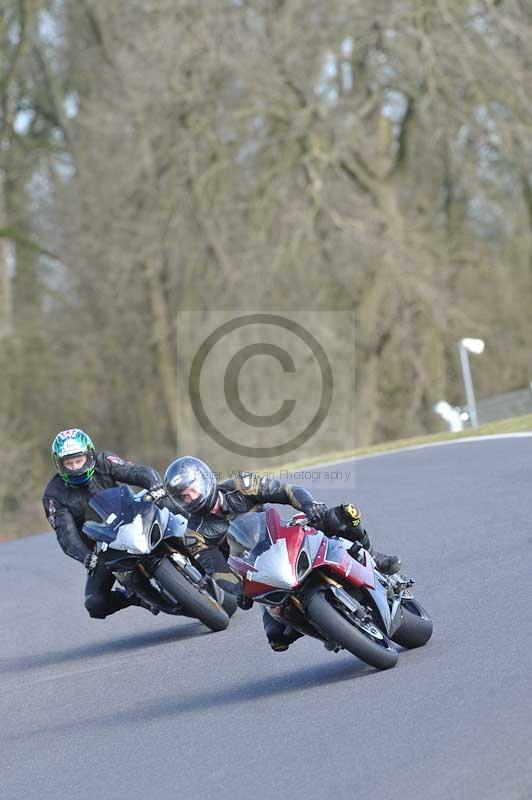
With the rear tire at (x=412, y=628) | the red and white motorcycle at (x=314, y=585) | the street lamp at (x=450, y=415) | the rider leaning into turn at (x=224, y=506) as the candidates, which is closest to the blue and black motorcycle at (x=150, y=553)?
the rider leaning into turn at (x=224, y=506)

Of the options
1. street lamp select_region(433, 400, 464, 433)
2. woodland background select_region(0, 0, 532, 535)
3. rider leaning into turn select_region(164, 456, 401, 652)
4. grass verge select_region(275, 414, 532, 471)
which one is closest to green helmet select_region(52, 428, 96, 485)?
rider leaning into turn select_region(164, 456, 401, 652)

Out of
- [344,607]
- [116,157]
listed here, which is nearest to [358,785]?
[344,607]

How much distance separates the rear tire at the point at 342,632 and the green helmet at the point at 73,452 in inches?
127

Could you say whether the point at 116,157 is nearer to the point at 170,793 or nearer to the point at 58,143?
the point at 58,143

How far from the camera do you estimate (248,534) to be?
7.32 metres

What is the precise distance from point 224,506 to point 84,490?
1791mm

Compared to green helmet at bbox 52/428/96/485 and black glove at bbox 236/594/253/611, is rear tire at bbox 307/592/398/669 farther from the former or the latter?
green helmet at bbox 52/428/96/485

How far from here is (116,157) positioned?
3206cm

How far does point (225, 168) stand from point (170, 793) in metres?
23.8

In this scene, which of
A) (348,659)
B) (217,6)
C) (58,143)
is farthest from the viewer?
(58,143)

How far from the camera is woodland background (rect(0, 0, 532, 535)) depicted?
26.8m

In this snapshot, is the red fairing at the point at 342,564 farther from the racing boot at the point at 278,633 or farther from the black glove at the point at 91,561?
the black glove at the point at 91,561

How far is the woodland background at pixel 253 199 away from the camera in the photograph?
26812 millimetres

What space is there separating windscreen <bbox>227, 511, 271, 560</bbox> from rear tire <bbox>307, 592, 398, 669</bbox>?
0.38 meters
